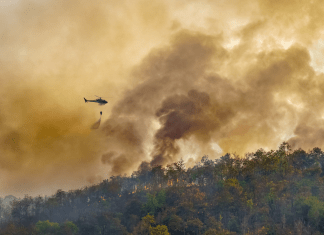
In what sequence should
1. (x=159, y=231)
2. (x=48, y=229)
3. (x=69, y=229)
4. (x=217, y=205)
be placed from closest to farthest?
1. (x=159, y=231)
2. (x=69, y=229)
3. (x=48, y=229)
4. (x=217, y=205)

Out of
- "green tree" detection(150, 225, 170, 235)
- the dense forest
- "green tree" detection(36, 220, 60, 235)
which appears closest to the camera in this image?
"green tree" detection(150, 225, 170, 235)

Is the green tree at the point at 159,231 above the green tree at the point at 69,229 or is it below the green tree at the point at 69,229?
below

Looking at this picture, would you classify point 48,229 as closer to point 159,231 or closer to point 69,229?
point 69,229

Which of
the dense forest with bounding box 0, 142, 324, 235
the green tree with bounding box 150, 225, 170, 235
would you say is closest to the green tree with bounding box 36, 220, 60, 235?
the dense forest with bounding box 0, 142, 324, 235

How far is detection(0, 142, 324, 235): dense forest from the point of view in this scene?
92.9 m

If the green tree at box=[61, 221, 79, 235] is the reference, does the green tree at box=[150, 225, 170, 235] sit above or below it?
below

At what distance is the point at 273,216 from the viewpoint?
3880 inches

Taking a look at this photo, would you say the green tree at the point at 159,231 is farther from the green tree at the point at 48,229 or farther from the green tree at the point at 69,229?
the green tree at the point at 48,229

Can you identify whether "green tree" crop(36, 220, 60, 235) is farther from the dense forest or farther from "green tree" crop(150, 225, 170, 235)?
"green tree" crop(150, 225, 170, 235)

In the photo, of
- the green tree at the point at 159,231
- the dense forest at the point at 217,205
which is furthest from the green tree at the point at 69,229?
the green tree at the point at 159,231

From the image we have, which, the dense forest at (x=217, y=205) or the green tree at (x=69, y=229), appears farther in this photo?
the green tree at (x=69, y=229)

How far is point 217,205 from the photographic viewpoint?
106 m

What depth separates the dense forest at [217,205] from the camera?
9294 centimetres

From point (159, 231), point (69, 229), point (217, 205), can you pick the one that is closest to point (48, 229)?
point (69, 229)
